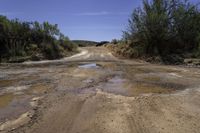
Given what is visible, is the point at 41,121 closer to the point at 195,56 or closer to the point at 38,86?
the point at 38,86

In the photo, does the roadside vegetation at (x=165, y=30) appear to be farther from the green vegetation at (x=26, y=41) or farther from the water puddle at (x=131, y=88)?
Result: the water puddle at (x=131, y=88)

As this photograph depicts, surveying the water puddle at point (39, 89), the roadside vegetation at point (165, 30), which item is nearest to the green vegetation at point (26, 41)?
the roadside vegetation at point (165, 30)

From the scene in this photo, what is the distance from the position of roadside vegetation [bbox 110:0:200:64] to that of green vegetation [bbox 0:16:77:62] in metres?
8.45

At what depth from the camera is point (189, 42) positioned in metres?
24.4

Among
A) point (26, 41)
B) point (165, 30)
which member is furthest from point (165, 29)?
point (26, 41)

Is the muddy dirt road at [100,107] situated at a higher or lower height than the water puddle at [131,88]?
higher

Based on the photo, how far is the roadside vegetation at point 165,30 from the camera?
21.9 meters

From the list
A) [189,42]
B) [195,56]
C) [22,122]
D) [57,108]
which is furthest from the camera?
[189,42]

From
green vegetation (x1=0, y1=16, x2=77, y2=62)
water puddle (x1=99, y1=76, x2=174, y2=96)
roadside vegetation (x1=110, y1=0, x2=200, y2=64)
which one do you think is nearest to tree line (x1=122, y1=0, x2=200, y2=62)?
roadside vegetation (x1=110, y1=0, x2=200, y2=64)

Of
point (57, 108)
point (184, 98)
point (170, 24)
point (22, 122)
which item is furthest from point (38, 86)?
point (170, 24)

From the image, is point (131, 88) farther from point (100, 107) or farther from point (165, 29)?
point (165, 29)

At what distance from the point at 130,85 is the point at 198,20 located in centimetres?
1742

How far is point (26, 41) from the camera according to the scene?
85.9 ft

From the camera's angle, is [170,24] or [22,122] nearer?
[22,122]
